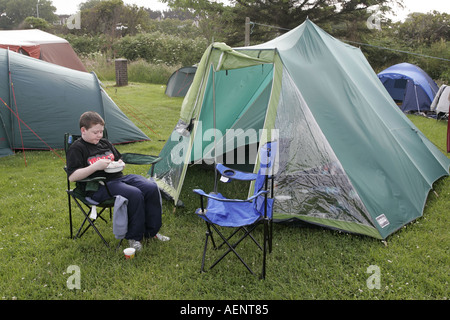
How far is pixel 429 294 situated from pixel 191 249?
5.73 feet

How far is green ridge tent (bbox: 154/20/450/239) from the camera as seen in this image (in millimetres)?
3184

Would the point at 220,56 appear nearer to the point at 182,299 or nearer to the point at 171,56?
the point at 182,299

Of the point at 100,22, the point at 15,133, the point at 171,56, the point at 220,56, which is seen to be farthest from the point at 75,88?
the point at 100,22

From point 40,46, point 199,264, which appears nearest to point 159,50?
point 40,46

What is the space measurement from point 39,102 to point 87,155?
3261mm

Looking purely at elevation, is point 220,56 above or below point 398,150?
above

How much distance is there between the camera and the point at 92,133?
9.48 feet

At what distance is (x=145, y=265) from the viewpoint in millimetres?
2732

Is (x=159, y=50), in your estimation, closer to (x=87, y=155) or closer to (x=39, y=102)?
(x=39, y=102)

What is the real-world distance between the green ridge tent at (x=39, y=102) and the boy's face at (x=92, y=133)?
3074 mm

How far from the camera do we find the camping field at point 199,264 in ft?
8.00

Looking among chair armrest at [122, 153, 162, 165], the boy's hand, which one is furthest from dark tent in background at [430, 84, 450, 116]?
the boy's hand

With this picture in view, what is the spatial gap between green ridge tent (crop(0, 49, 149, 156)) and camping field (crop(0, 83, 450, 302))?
205cm

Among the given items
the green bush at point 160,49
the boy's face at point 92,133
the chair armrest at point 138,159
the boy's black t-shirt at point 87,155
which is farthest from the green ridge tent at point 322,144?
the green bush at point 160,49
